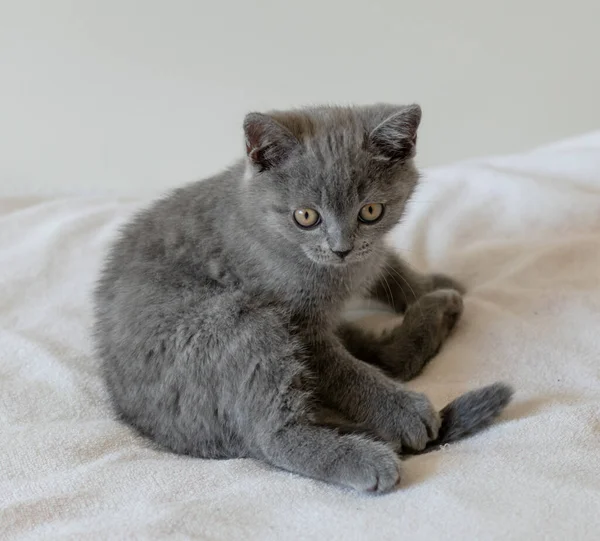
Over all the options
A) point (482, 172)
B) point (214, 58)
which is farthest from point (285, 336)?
point (214, 58)

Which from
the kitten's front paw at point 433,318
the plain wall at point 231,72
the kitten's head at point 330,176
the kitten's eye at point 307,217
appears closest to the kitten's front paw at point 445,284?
→ the kitten's front paw at point 433,318

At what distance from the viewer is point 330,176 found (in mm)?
1093

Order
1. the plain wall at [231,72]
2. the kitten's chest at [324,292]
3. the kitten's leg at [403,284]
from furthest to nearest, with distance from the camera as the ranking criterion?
the plain wall at [231,72], the kitten's leg at [403,284], the kitten's chest at [324,292]

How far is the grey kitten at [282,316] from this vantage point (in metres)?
1.05

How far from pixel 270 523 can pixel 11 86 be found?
1.61m

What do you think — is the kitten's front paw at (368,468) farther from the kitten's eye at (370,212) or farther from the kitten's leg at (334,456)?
the kitten's eye at (370,212)

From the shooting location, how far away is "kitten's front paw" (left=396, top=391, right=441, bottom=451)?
107cm

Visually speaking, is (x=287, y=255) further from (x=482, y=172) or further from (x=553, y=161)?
(x=553, y=161)

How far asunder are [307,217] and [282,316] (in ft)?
0.60

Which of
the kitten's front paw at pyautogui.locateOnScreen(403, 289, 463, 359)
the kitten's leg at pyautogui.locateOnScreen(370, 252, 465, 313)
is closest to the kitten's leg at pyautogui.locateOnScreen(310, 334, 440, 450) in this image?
the kitten's front paw at pyautogui.locateOnScreen(403, 289, 463, 359)

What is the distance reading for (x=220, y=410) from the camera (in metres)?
1.06

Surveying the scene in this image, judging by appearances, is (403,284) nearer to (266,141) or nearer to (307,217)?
(307,217)

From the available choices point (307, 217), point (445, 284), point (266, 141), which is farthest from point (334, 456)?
point (445, 284)

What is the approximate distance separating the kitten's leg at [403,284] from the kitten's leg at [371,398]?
0.98ft
